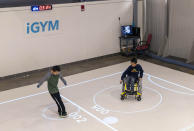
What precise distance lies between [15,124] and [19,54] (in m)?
3.25

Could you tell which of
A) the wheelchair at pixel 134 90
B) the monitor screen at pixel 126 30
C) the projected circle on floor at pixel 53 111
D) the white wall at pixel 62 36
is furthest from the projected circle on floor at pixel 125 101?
the monitor screen at pixel 126 30

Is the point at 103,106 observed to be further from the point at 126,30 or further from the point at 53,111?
the point at 126,30

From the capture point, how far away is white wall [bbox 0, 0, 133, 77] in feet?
26.4

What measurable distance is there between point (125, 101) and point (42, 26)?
12.6 ft

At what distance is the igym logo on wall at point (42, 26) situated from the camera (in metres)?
8.32

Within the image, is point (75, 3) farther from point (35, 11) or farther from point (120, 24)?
point (120, 24)

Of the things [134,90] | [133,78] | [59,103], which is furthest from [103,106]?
[59,103]

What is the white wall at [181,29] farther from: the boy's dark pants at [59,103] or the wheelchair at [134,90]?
the boy's dark pants at [59,103]

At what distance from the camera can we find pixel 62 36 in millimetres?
9047

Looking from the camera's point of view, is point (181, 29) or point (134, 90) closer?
point (134, 90)

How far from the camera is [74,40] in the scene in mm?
9359

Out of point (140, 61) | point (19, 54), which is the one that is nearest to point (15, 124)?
point (19, 54)

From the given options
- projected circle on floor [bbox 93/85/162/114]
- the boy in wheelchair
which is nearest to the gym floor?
projected circle on floor [bbox 93/85/162/114]

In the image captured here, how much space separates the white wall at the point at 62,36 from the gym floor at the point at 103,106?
1.21 m
